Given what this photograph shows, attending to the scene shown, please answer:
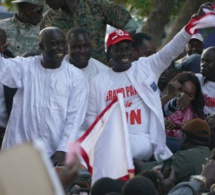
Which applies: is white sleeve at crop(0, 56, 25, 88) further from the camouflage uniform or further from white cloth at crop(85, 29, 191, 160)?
the camouflage uniform

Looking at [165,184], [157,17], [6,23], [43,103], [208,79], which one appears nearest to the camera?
[165,184]

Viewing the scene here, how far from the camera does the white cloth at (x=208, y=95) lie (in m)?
8.75

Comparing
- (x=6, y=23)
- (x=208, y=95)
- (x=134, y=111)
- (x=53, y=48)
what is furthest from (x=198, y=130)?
(x=6, y=23)

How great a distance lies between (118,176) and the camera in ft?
19.1

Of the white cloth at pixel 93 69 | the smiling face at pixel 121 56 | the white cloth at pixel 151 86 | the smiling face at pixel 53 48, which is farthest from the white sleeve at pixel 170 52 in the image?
the smiling face at pixel 53 48

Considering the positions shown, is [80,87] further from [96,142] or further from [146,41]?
[146,41]

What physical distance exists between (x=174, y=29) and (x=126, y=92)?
6065 millimetres

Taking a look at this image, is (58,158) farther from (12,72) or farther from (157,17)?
(157,17)

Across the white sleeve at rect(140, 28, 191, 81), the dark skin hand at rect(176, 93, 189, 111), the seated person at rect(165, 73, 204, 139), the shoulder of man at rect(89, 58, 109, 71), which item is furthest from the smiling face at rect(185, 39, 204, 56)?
the white sleeve at rect(140, 28, 191, 81)

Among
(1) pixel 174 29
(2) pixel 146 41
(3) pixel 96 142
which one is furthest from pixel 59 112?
(1) pixel 174 29

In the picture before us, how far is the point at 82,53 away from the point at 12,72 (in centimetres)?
90

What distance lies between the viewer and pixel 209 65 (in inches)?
356

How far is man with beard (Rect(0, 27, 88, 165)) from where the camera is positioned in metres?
7.09

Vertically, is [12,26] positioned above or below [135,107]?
above
